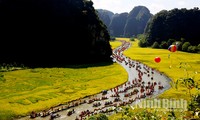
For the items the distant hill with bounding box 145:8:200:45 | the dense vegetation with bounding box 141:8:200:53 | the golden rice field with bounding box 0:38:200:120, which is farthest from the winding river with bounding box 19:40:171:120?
the distant hill with bounding box 145:8:200:45

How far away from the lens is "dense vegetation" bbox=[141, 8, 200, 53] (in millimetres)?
154500

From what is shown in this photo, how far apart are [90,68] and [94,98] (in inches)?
1286

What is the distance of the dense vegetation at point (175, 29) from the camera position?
507 feet

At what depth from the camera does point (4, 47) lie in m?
91.7

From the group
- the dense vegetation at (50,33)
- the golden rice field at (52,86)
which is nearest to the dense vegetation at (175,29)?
the dense vegetation at (50,33)

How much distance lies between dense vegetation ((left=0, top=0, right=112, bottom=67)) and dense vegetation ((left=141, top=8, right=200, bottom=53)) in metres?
54.3

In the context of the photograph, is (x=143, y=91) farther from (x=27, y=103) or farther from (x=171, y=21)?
(x=171, y=21)

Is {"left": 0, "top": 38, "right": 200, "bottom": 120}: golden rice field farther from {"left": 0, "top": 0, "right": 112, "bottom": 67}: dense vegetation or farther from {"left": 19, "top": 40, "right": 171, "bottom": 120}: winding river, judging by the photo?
{"left": 0, "top": 0, "right": 112, "bottom": 67}: dense vegetation

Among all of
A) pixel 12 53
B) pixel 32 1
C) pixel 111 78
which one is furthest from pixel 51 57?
pixel 111 78

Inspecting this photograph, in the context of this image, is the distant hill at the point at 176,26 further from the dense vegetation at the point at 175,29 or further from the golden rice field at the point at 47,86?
the golden rice field at the point at 47,86

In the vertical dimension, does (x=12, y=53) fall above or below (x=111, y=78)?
above

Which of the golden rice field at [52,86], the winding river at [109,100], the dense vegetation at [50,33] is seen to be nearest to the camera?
the winding river at [109,100]

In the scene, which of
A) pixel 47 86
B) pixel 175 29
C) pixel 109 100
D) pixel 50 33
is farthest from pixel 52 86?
pixel 175 29

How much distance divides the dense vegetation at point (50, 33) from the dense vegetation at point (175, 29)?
178ft
